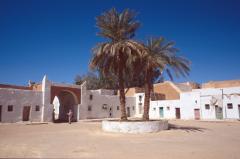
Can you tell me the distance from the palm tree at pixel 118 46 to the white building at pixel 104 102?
52.5 feet

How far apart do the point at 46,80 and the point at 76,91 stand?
6.61 m

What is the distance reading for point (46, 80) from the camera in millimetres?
37469

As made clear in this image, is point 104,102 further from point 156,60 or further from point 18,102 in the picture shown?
point 156,60

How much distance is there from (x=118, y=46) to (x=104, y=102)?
2817 centimetres

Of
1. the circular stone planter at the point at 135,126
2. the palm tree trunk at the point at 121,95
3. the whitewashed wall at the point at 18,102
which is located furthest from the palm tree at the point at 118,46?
the whitewashed wall at the point at 18,102

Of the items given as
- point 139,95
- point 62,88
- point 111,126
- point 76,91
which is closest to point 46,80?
point 62,88

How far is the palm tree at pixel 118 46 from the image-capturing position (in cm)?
2220

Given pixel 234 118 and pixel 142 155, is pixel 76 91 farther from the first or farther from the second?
pixel 142 155

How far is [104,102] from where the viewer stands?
4894 cm

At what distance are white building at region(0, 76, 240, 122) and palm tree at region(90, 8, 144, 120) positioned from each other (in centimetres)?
1599

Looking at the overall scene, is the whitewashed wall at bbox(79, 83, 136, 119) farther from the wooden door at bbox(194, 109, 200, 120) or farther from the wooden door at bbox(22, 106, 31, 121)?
the wooden door at bbox(194, 109, 200, 120)

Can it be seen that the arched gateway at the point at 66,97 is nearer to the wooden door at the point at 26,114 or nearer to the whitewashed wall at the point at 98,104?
the whitewashed wall at the point at 98,104

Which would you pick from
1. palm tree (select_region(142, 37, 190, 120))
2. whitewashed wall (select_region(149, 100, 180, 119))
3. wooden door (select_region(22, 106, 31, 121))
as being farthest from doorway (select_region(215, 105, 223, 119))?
wooden door (select_region(22, 106, 31, 121))

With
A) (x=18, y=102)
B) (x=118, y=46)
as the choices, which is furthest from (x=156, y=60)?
(x=18, y=102)
